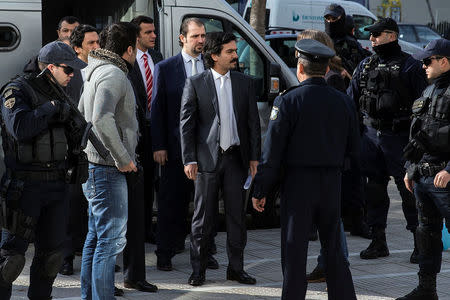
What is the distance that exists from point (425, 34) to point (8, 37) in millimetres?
22125

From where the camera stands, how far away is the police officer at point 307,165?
17.3 feet

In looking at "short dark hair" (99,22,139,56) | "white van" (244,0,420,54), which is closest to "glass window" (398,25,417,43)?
"white van" (244,0,420,54)

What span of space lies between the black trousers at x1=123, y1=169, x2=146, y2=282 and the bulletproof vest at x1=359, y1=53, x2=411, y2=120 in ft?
7.71

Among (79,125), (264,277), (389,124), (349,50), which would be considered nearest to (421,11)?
(349,50)

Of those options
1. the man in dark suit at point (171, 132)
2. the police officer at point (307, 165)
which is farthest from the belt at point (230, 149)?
the police officer at point (307, 165)

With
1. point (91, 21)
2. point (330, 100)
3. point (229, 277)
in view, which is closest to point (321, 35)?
point (330, 100)

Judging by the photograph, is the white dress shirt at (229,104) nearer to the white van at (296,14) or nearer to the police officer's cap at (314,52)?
the police officer's cap at (314,52)

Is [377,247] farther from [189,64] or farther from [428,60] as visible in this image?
[189,64]

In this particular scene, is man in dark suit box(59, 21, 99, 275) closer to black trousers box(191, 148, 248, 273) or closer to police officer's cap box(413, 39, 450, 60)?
black trousers box(191, 148, 248, 273)

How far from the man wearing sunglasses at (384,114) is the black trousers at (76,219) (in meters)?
2.44

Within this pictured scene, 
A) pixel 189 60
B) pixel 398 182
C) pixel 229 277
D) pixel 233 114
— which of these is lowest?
pixel 229 277

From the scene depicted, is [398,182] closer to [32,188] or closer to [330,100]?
[330,100]

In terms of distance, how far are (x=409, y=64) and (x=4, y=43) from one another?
3.48m

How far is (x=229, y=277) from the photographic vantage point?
685 centimetres
